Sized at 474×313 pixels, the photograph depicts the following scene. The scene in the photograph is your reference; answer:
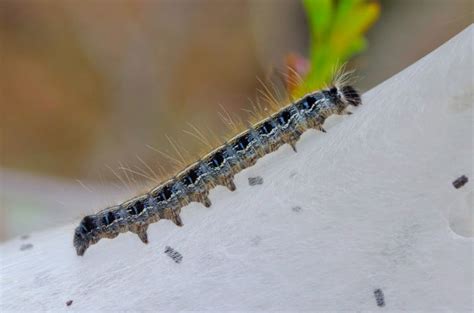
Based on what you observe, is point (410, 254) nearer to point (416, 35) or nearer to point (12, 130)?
point (416, 35)

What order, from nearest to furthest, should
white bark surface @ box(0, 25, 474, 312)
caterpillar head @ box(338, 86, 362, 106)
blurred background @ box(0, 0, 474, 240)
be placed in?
white bark surface @ box(0, 25, 474, 312) → caterpillar head @ box(338, 86, 362, 106) → blurred background @ box(0, 0, 474, 240)

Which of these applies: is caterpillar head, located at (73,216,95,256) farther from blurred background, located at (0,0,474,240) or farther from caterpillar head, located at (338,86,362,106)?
blurred background, located at (0,0,474,240)

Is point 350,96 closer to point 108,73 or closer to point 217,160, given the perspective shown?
point 217,160

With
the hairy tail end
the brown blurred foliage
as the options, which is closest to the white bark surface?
the hairy tail end

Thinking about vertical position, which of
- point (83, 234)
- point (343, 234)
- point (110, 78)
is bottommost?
point (343, 234)

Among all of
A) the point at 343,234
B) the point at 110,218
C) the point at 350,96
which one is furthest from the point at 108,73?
the point at 343,234

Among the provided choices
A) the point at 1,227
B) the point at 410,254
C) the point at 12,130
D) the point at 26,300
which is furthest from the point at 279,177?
→ the point at 12,130
